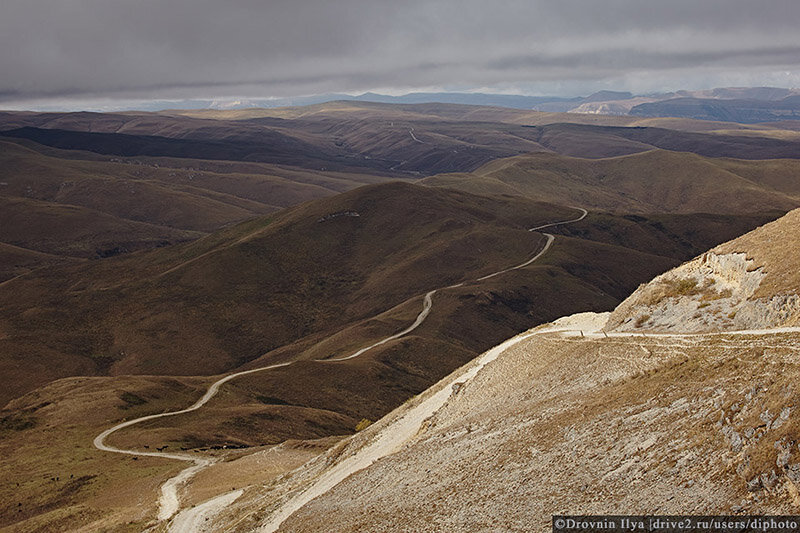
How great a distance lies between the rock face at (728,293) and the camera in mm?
40625

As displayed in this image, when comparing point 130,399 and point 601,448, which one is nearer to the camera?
point 601,448

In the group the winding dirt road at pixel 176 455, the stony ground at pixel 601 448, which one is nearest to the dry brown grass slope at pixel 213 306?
the winding dirt road at pixel 176 455

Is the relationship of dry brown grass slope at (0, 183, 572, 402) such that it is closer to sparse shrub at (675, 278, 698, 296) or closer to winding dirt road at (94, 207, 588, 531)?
winding dirt road at (94, 207, 588, 531)

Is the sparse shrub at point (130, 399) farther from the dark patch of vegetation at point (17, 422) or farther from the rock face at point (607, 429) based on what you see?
the rock face at point (607, 429)

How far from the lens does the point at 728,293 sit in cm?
4475

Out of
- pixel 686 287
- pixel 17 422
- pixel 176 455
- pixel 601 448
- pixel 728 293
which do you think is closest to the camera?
pixel 601 448

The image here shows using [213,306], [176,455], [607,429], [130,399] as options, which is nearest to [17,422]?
[130,399]

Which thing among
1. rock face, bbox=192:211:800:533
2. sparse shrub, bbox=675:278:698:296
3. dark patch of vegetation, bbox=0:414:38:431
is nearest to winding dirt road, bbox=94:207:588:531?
rock face, bbox=192:211:800:533

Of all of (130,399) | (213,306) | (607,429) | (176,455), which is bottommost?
(213,306)

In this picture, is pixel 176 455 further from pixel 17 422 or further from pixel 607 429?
pixel 607 429

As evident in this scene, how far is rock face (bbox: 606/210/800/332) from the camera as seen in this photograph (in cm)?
4062

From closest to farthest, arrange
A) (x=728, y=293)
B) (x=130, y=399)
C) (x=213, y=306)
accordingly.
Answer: (x=728, y=293)
(x=130, y=399)
(x=213, y=306)

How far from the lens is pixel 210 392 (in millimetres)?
102625

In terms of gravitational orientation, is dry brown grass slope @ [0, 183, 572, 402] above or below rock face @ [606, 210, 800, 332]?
below
